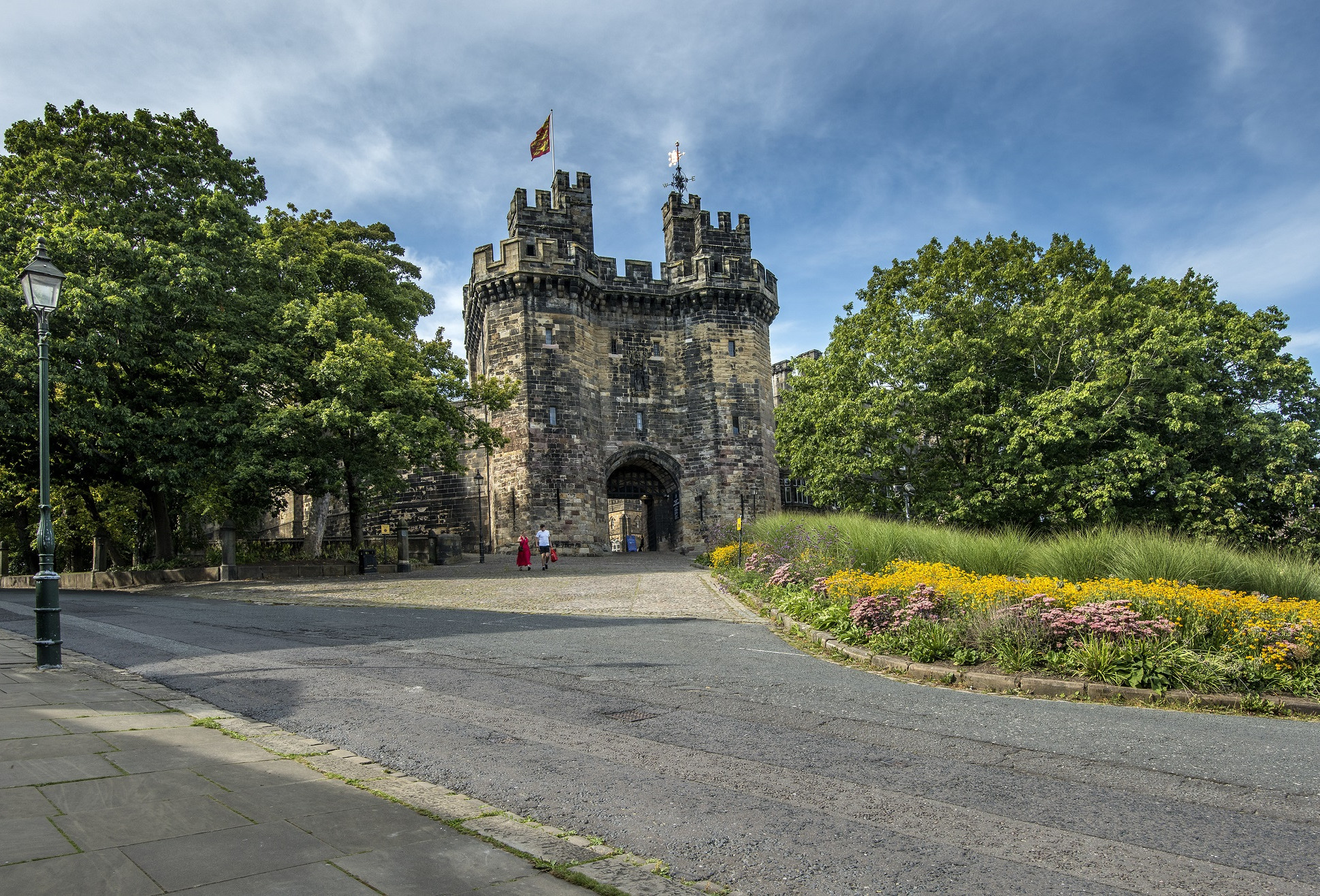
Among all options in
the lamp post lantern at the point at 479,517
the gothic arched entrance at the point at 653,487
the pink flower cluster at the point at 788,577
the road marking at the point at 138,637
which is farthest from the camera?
the gothic arched entrance at the point at 653,487

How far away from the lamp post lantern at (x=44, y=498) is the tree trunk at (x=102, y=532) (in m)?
22.7

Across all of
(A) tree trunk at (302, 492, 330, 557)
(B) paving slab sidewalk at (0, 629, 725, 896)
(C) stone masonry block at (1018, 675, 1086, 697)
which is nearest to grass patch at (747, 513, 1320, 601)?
(C) stone masonry block at (1018, 675, 1086, 697)

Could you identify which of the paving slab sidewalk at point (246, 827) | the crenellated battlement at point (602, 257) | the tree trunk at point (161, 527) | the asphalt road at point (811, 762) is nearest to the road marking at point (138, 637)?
the asphalt road at point (811, 762)

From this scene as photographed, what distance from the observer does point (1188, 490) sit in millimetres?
23516

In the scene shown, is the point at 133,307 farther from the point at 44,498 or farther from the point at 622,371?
the point at 622,371

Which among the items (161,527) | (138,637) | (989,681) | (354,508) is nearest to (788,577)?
(989,681)

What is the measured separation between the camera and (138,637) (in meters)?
11.8

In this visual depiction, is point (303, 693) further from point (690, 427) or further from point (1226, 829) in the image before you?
point (690, 427)

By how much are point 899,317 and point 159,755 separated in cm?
2535

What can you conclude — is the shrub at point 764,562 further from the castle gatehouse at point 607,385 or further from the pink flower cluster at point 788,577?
the castle gatehouse at point 607,385

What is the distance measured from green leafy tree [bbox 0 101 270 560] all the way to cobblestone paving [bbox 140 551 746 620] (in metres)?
4.06

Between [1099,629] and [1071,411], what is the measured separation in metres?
16.3

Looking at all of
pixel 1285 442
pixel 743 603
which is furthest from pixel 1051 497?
pixel 743 603

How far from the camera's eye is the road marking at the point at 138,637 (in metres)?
10.4
